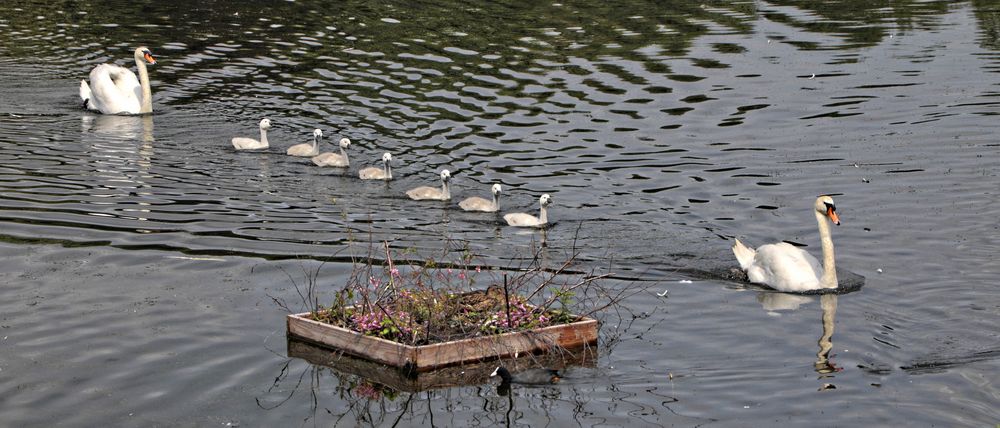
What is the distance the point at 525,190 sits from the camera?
22.7 metres

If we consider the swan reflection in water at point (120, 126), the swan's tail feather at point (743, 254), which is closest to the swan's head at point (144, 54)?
the swan reflection in water at point (120, 126)

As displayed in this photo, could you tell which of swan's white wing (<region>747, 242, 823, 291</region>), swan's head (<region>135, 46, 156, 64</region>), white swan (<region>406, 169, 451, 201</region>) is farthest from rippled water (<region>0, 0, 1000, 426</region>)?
swan's head (<region>135, 46, 156, 64</region>)

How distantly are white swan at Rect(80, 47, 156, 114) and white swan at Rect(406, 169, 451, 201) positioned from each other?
868cm

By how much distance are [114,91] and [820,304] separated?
16.8m

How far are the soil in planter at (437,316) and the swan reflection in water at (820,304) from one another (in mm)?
2685

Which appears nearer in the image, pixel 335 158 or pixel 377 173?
pixel 377 173

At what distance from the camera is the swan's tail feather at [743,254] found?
17922 mm

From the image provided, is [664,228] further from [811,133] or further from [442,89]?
[442,89]

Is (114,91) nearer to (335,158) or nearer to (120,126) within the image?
(120,126)

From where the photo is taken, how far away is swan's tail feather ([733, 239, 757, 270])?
58.8 ft

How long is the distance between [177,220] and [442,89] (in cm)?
1150

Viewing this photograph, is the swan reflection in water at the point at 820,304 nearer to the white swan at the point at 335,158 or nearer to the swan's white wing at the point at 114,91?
the white swan at the point at 335,158

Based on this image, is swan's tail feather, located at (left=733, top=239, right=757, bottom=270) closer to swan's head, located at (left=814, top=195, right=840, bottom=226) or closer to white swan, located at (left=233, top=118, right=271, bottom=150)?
swan's head, located at (left=814, top=195, right=840, bottom=226)

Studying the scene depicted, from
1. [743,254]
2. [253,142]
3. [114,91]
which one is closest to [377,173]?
[253,142]
